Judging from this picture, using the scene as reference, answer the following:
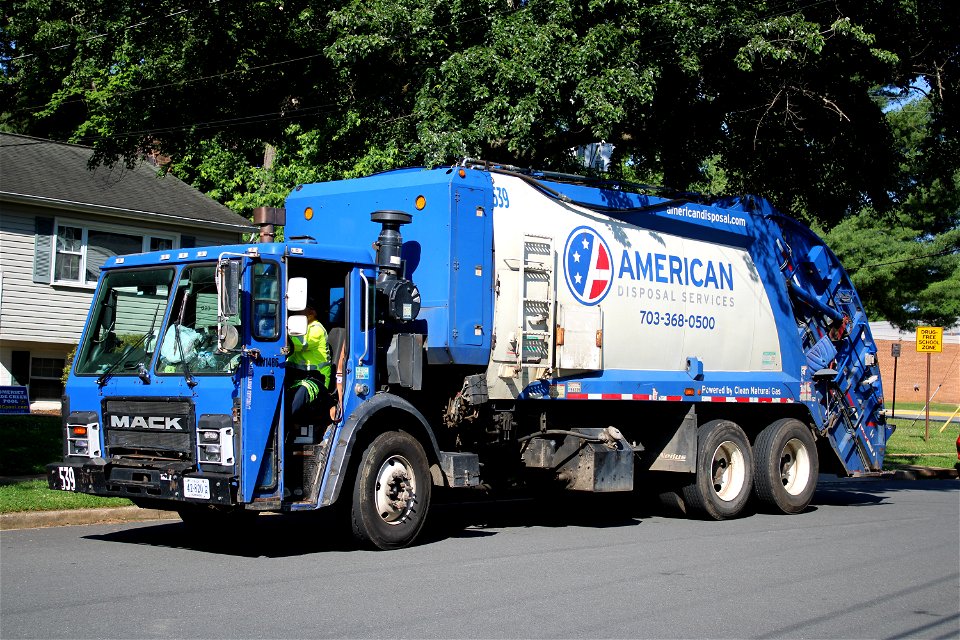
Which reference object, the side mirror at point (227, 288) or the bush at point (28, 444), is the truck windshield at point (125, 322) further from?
the bush at point (28, 444)

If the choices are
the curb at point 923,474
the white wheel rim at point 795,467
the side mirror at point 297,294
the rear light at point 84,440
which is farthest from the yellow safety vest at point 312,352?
the curb at point 923,474

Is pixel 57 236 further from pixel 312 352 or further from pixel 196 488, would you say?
pixel 196 488

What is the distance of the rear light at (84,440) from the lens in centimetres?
938

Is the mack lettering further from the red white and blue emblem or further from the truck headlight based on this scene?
the red white and blue emblem

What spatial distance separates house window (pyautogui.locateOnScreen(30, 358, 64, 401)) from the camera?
83.4 feet

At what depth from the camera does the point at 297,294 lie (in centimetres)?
901

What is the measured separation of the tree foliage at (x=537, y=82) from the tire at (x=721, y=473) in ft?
12.7

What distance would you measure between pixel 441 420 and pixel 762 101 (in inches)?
305

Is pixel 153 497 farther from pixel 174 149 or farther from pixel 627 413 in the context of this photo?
pixel 174 149

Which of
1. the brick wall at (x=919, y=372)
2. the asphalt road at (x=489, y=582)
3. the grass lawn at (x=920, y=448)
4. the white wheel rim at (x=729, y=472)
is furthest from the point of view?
the brick wall at (x=919, y=372)

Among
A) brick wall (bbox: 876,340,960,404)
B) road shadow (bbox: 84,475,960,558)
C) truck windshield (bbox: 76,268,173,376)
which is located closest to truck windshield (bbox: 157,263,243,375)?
truck windshield (bbox: 76,268,173,376)

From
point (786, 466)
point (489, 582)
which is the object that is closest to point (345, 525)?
point (489, 582)

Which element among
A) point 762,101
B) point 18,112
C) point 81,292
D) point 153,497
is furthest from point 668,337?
point 18,112

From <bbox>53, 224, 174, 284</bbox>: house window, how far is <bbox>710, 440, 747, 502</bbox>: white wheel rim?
51.0 feet
